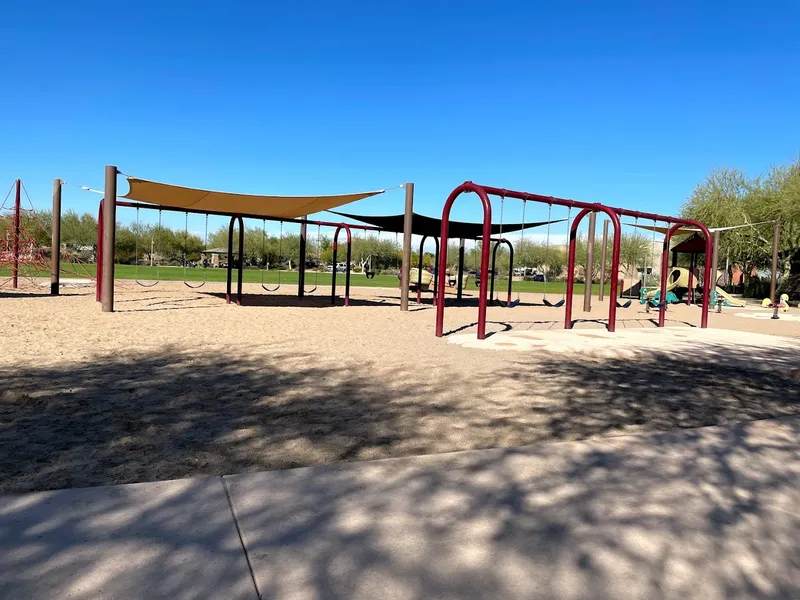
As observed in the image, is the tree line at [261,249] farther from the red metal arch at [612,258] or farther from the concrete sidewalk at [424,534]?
the concrete sidewalk at [424,534]

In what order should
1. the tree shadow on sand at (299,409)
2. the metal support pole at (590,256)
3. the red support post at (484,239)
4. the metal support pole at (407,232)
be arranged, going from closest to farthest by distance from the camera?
the tree shadow on sand at (299,409)
the red support post at (484,239)
the metal support pole at (407,232)
the metal support pole at (590,256)

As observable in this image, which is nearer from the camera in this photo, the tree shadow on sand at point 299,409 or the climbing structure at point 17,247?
the tree shadow on sand at point 299,409

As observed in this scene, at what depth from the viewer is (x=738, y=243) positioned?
28.0m

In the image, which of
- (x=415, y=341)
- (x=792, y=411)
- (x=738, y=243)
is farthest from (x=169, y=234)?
(x=792, y=411)

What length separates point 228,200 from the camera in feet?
38.5

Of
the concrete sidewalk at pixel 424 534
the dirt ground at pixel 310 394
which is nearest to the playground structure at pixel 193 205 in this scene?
the dirt ground at pixel 310 394

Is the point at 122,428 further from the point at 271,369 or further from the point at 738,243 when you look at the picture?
the point at 738,243

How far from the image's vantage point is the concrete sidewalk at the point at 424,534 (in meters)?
1.77

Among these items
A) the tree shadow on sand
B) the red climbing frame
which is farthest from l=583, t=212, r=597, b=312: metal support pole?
the tree shadow on sand

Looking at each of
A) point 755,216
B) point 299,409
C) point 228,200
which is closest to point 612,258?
point 228,200

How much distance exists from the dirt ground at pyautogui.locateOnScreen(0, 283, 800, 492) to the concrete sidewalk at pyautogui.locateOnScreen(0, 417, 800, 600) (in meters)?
0.45

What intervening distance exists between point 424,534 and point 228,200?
1066cm

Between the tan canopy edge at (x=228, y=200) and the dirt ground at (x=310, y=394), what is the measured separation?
318 centimetres

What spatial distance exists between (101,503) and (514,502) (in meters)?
1.65
